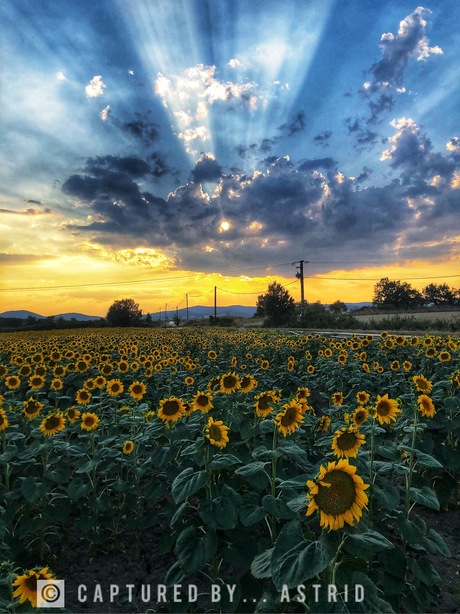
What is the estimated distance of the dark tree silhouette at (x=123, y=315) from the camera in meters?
79.5

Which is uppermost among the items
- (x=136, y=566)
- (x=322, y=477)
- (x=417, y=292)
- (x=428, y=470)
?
(x=417, y=292)

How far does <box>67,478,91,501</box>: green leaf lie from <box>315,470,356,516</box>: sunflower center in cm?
289

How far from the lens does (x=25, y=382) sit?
8.16 meters

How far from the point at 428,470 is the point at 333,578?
3690 mm

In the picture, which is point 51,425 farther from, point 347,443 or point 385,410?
point 385,410

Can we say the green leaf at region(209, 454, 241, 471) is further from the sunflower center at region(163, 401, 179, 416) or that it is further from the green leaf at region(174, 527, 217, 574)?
the sunflower center at region(163, 401, 179, 416)

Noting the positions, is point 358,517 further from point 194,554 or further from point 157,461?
point 157,461

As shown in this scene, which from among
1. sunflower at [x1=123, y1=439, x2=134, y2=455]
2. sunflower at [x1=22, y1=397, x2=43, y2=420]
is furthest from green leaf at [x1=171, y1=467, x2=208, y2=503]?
sunflower at [x1=22, y1=397, x2=43, y2=420]

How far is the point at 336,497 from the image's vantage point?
6.50 ft

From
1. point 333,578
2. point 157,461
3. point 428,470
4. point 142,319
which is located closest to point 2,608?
point 157,461

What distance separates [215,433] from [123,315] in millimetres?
80755

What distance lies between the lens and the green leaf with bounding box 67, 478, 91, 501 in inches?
157

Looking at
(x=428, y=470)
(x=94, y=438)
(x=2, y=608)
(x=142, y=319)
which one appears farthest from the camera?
(x=142, y=319)

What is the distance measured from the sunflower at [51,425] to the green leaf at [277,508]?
2.36m
